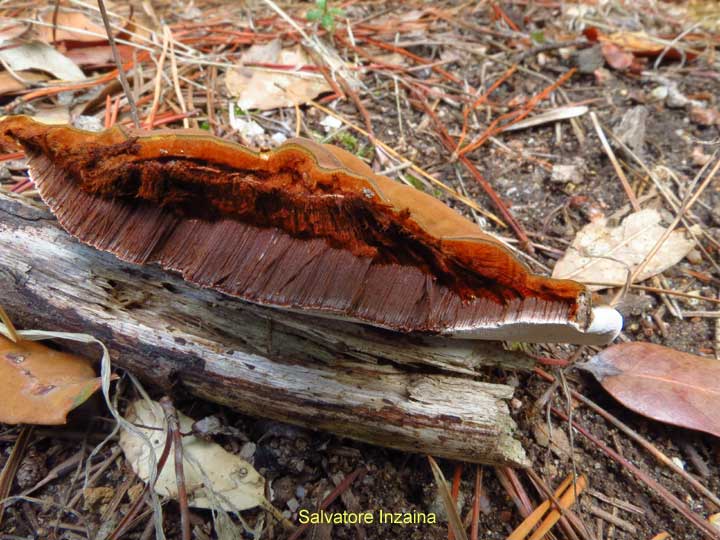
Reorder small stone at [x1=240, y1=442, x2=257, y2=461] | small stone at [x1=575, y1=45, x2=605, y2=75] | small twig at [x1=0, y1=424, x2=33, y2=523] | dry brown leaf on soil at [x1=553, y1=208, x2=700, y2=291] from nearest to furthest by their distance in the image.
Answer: small twig at [x1=0, y1=424, x2=33, y2=523], small stone at [x1=240, y1=442, x2=257, y2=461], dry brown leaf on soil at [x1=553, y1=208, x2=700, y2=291], small stone at [x1=575, y1=45, x2=605, y2=75]

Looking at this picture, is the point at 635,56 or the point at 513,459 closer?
the point at 513,459

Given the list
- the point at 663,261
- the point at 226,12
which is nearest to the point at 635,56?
the point at 663,261

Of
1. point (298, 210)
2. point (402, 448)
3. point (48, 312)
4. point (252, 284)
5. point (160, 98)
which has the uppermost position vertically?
point (298, 210)

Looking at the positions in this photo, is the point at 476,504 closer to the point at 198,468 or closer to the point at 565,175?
the point at 198,468

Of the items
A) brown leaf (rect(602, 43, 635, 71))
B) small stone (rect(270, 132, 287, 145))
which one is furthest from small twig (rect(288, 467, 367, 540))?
brown leaf (rect(602, 43, 635, 71))

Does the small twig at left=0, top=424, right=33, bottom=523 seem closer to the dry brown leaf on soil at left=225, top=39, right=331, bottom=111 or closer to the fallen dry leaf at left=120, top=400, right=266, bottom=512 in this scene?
the fallen dry leaf at left=120, top=400, right=266, bottom=512

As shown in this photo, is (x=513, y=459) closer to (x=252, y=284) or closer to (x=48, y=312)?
(x=252, y=284)
